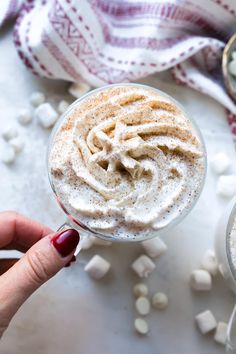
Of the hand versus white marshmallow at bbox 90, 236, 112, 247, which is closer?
the hand

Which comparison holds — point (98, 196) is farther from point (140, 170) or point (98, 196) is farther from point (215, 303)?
point (215, 303)

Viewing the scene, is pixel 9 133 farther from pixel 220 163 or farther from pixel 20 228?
pixel 220 163

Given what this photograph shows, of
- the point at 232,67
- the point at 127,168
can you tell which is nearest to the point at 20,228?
the point at 127,168

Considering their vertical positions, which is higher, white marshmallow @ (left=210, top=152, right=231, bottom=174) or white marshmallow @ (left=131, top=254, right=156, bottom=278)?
white marshmallow @ (left=210, top=152, right=231, bottom=174)

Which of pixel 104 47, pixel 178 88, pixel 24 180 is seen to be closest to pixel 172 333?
pixel 24 180

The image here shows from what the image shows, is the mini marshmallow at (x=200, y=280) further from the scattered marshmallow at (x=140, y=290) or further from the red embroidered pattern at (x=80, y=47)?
the red embroidered pattern at (x=80, y=47)

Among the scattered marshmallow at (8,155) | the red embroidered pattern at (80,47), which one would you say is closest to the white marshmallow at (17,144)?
the scattered marshmallow at (8,155)

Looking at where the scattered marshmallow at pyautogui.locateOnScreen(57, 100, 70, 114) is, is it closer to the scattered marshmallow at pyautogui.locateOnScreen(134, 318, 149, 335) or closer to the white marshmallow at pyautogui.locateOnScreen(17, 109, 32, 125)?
the white marshmallow at pyautogui.locateOnScreen(17, 109, 32, 125)

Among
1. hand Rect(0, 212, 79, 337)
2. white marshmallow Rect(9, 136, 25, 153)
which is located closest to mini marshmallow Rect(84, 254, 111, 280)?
hand Rect(0, 212, 79, 337)
